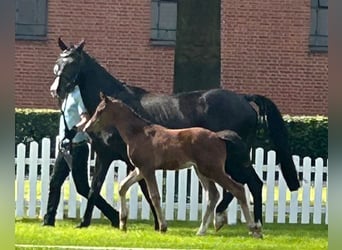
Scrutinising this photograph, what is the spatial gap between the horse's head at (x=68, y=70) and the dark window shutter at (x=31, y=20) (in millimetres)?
6580

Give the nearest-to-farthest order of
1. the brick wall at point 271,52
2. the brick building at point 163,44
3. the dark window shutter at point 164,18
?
the brick building at point 163,44
the brick wall at point 271,52
the dark window shutter at point 164,18

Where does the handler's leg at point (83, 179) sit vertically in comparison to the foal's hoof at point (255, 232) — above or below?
above

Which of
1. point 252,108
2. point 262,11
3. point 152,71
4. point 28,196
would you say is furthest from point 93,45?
point 252,108

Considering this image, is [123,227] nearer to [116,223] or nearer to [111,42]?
[116,223]

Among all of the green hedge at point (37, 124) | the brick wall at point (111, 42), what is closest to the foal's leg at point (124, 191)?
the green hedge at point (37, 124)

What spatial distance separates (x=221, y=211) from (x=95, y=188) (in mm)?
1147

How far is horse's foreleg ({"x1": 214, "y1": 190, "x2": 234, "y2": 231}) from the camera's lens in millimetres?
7878

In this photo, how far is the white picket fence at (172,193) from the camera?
8.93 metres

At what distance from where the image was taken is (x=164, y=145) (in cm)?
736

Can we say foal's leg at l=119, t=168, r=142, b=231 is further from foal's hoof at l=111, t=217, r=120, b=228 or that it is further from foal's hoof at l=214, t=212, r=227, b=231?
foal's hoof at l=214, t=212, r=227, b=231

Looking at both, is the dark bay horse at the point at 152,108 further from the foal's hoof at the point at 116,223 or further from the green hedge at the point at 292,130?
the green hedge at the point at 292,130

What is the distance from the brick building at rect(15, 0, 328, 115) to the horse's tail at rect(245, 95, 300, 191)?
186 inches

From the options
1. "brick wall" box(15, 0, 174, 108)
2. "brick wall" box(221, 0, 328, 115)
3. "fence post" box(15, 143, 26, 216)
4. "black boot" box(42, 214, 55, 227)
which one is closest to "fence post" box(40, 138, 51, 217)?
"fence post" box(15, 143, 26, 216)

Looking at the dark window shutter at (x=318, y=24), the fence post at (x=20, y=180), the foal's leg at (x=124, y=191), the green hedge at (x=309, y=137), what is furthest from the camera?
the dark window shutter at (x=318, y=24)
